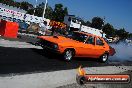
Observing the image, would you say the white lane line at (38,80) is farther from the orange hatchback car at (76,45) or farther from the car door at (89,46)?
the car door at (89,46)

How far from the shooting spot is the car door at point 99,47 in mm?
16922

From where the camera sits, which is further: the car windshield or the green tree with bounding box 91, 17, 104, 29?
the green tree with bounding box 91, 17, 104, 29

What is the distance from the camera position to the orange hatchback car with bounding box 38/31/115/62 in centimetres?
1452

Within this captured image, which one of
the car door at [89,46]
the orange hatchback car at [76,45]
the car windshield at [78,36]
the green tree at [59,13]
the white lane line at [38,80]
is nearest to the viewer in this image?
the white lane line at [38,80]

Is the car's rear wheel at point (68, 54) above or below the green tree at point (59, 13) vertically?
below

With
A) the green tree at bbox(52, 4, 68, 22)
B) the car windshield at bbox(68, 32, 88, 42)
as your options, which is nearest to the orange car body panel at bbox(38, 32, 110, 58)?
the car windshield at bbox(68, 32, 88, 42)

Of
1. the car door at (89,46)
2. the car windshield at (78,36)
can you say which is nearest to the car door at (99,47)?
the car door at (89,46)

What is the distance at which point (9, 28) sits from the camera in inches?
798

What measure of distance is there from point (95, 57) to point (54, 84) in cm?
814

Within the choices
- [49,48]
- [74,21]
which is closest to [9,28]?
[49,48]

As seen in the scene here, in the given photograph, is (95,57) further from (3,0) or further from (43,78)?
(3,0)

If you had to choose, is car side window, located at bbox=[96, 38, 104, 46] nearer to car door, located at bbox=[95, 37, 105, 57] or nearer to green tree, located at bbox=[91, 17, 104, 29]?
car door, located at bbox=[95, 37, 105, 57]

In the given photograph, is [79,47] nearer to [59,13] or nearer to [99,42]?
[99,42]

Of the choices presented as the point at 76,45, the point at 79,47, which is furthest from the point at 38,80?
the point at 79,47
